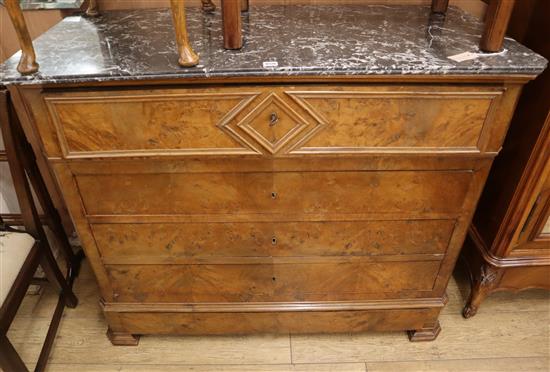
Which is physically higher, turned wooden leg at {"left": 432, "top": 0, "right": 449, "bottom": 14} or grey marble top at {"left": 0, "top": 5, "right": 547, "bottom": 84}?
turned wooden leg at {"left": 432, "top": 0, "right": 449, "bottom": 14}

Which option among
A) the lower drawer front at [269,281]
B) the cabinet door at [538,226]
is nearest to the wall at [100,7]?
the cabinet door at [538,226]

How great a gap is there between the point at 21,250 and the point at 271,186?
970 millimetres

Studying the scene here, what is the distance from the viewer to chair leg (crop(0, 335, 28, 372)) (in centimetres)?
136

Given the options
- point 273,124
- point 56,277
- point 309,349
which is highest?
point 273,124

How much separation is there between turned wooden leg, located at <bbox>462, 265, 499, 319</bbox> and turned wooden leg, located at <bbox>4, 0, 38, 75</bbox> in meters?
1.71

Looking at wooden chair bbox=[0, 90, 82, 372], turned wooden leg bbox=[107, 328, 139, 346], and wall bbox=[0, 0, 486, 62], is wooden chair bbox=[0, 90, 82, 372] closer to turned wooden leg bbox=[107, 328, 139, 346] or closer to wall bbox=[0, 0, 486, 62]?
turned wooden leg bbox=[107, 328, 139, 346]

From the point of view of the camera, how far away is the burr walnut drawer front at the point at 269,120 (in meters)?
1.12

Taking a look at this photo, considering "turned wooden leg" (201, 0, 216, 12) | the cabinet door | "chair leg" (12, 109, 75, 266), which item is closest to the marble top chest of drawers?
"chair leg" (12, 109, 75, 266)

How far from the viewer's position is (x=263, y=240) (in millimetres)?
1421

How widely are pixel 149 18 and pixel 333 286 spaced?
1.18 metres

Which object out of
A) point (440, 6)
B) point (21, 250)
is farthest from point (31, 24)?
point (440, 6)

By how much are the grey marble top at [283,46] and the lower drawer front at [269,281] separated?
0.71m

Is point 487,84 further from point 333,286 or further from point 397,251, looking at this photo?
point 333,286

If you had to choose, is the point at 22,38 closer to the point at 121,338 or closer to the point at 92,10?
the point at 92,10
